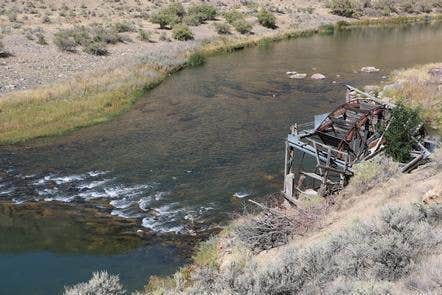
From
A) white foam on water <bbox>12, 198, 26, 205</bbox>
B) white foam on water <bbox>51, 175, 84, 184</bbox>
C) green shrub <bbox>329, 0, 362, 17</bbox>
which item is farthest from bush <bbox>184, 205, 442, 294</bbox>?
green shrub <bbox>329, 0, 362, 17</bbox>

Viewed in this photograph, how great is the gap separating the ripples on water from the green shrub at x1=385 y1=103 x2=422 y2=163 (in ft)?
26.2

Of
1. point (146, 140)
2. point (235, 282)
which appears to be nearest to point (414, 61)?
point (146, 140)

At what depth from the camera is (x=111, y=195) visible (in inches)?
949

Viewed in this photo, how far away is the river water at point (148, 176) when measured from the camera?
19.2 metres

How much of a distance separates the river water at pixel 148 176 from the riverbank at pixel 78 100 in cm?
118

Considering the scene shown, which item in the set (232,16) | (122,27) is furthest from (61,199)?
(232,16)

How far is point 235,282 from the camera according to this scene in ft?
34.5

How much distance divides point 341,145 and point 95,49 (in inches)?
1376

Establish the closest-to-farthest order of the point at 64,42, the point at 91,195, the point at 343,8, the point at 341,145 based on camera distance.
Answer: the point at 341,145
the point at 91,195
the point at 64,42
the point at 343,8

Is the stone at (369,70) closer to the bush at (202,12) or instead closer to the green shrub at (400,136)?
the bush at (202,12)

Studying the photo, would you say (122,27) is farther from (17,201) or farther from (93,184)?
(17,201)

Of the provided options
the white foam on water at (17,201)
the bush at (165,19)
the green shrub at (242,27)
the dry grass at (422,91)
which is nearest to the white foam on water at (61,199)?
the white foam on water at (17,201)

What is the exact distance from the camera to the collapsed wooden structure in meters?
20.7

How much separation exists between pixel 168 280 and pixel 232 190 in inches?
316
